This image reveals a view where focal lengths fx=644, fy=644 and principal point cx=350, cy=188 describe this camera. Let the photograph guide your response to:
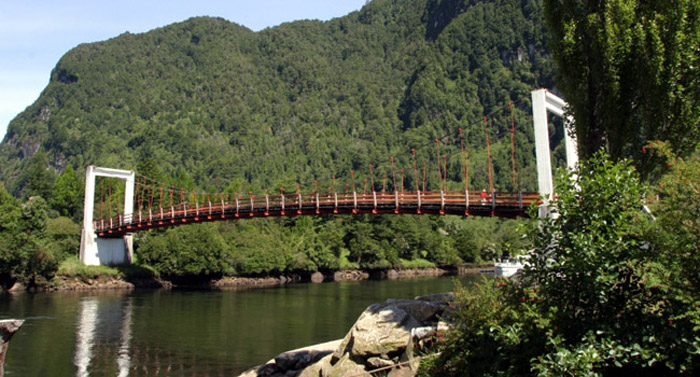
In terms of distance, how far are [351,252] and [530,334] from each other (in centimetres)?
6830

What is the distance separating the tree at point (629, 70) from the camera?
13148 mm

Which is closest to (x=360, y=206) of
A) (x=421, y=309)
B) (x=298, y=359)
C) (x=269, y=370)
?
(x=298, y=359)

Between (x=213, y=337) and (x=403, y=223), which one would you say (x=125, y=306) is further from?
(x=403, y=223)

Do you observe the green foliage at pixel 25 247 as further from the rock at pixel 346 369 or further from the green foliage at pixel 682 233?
the green foliage at pixel 682 233

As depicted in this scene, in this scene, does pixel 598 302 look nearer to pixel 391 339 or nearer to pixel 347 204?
pixel 391 339

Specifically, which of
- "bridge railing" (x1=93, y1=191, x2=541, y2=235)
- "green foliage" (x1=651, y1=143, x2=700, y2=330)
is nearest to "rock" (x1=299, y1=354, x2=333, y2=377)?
"green foliage" (x1=651, y1=143, x2=700, y2=330)

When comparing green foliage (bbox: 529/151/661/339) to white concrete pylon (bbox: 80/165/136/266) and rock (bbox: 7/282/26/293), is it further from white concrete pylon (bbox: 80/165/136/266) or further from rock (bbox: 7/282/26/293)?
white concrete pylon (bbox: 80/165/136/266)

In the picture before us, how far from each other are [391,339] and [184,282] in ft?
163

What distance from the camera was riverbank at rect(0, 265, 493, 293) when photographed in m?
52.2

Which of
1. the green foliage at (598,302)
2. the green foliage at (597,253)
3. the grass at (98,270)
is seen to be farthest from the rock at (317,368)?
the grass at (98,270)

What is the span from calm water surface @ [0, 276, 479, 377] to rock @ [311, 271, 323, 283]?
20353 mm

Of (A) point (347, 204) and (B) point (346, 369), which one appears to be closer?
(B) point (346, 369)

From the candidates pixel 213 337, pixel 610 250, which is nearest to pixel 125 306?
pixel 213 337

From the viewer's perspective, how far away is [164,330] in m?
29.6
